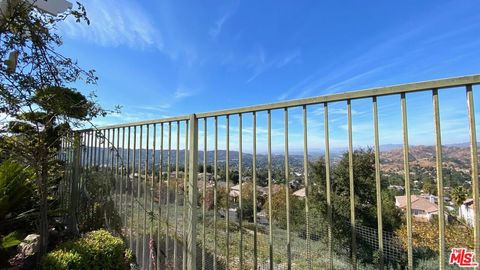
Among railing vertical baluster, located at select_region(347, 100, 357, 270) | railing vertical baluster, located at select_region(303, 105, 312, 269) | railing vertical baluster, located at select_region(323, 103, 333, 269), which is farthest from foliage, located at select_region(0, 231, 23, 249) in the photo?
railing vertical baluster, located at select_region(347, 100, 357, 270)

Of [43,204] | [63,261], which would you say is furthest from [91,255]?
[43,204]

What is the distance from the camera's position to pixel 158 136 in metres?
2.89

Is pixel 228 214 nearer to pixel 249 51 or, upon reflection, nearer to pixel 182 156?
pixel 182 156

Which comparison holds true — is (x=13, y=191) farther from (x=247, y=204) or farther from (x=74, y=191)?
(x=247, y=204)

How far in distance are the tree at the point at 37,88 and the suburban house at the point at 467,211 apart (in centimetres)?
300

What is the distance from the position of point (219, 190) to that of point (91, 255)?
60.6 inches

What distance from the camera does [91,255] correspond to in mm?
2764

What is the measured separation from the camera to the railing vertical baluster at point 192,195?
7.93 feet

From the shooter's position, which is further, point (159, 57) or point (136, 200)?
point (159, 57)

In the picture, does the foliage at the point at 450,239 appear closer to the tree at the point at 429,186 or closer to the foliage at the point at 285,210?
the tree at the point at 429,186

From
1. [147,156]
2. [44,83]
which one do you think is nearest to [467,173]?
[147,156]

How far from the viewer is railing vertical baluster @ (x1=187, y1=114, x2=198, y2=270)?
242 cm

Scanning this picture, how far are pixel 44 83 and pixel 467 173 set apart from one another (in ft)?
11.2

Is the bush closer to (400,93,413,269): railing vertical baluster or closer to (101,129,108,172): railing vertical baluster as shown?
(101,129,108,172): railing vertical baluster
